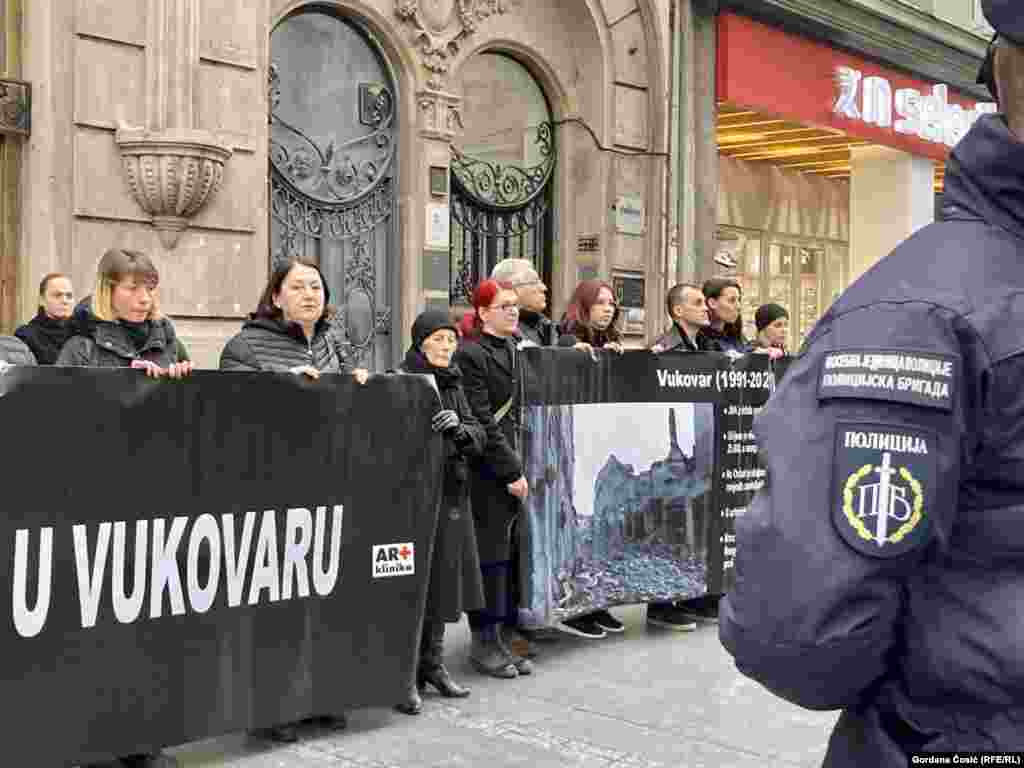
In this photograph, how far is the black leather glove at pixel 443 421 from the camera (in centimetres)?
554

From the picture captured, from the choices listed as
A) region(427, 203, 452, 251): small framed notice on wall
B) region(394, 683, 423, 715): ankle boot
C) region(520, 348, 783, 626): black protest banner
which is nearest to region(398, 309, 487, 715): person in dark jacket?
region(394, 683, 423, 715): ankle boot

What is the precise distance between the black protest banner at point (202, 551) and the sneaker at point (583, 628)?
1.79 m

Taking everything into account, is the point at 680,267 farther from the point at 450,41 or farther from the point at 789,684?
the point at 789,684

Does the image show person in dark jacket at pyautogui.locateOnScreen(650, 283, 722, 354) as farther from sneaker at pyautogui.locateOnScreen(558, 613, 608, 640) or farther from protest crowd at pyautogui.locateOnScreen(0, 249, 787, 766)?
sneaker at pyautogui.locateOnScreen(558, 613, 608, 640)

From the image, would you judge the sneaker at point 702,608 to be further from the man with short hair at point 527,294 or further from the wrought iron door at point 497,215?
the wrought iron door at point 497,215

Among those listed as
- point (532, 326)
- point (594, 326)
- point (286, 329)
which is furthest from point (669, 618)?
point (286, 329)

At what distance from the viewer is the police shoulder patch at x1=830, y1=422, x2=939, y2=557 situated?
1.46m

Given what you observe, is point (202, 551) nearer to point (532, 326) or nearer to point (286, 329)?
point (286, 329)

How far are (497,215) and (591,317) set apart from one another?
17.1ft

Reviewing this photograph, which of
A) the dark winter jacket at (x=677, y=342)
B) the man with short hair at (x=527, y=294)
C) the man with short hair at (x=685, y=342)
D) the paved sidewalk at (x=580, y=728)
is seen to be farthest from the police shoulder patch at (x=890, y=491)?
the dark winter jacket at (x=677, y=342)

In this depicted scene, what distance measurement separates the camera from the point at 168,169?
28.5ft

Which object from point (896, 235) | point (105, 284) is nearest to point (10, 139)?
point (105, 284)

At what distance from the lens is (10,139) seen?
8406 millimetres

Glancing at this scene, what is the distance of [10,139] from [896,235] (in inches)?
503
